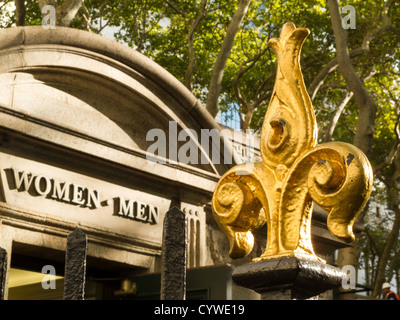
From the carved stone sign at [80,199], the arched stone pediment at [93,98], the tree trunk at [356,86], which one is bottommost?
the carved stone sign at [80,199]

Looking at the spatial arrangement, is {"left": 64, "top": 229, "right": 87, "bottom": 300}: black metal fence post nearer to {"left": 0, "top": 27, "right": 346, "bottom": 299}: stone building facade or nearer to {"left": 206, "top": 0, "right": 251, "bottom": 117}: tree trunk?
{"left": 0, "top": 27, "right": 346, "bottom": 299}: stone building facade

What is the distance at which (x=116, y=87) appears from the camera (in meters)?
7.73

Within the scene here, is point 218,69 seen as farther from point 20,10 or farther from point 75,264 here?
point 75,264

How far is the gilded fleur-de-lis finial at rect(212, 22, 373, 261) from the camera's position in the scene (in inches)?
65.1

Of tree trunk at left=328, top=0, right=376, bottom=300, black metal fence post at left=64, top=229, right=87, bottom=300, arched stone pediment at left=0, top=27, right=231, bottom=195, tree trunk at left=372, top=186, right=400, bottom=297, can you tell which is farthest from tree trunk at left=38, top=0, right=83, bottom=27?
tree trunk at left=372, top=186, right=400, bottom=297

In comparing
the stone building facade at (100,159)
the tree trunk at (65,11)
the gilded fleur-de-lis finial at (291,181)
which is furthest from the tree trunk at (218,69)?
the gilded fleur-de-lis finial at (291,181)

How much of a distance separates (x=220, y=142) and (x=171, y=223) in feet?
22.6

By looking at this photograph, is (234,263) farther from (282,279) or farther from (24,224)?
(282,279)

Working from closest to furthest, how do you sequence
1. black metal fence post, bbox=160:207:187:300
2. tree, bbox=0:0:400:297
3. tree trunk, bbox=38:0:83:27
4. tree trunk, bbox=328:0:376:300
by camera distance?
black metal fence post, bbox=160:207:187:300
tree trunk, bbox=38:0:83:27
tree trunk, bbox=328:0:376:300
tree, bbox=0:0:400:297

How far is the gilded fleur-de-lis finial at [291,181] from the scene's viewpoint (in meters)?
1.65

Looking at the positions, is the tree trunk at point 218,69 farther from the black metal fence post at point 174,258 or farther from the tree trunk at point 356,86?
the black metal fence post at point 174,258

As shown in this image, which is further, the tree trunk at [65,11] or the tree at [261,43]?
the tree at [261,43]

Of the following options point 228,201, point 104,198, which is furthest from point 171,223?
point 104,198

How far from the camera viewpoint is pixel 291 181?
1734 millimetres
